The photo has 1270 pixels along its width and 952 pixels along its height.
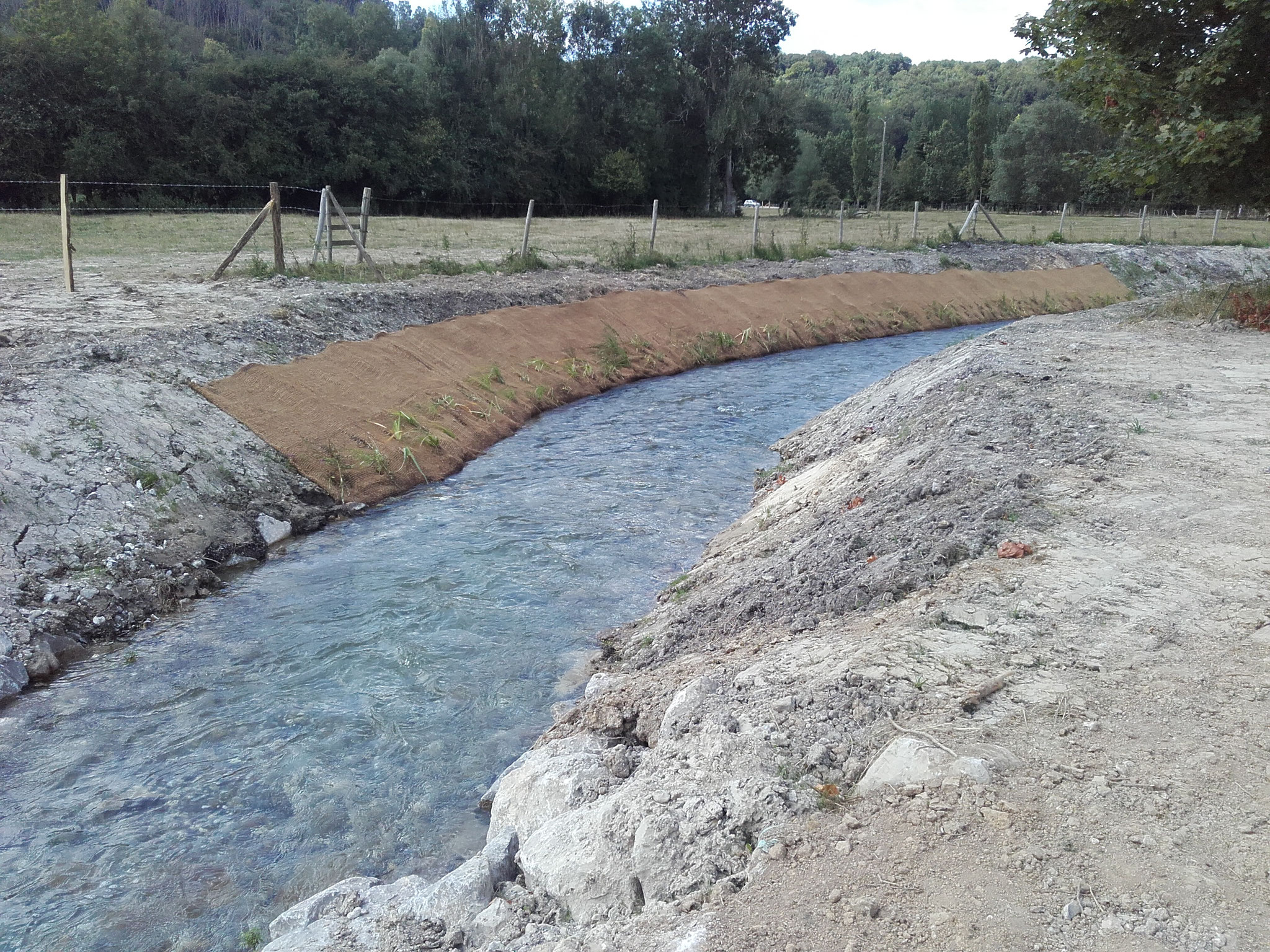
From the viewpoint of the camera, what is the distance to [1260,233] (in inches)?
1622

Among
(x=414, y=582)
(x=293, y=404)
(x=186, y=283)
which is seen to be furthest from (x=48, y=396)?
(x=186, y=283)

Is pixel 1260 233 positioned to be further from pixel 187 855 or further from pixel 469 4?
pixel 187 855

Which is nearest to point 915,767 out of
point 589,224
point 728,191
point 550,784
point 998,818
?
point 998,818

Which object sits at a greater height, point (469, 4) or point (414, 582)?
point (469, 4)

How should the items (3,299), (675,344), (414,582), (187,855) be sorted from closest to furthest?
(187,855)
(414,582)
(3,299)
(675,344)

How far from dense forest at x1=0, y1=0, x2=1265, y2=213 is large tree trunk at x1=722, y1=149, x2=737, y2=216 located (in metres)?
0.27

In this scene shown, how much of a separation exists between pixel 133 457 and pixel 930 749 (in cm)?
800

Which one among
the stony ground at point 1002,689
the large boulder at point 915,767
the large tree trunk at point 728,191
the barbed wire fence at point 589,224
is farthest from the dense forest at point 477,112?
the large boulder at point 915,767

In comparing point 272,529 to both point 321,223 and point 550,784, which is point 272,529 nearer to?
point 550,784

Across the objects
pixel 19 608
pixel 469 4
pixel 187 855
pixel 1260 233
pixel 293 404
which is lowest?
pixel 187 855

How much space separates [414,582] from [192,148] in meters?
39.9

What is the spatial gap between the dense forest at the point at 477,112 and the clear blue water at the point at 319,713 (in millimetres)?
13841

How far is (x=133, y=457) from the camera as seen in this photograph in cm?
909

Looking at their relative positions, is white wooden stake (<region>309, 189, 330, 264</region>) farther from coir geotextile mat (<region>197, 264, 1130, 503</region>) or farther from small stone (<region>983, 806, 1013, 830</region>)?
small stone (<region>983, 806, 1013, 830</region>)
